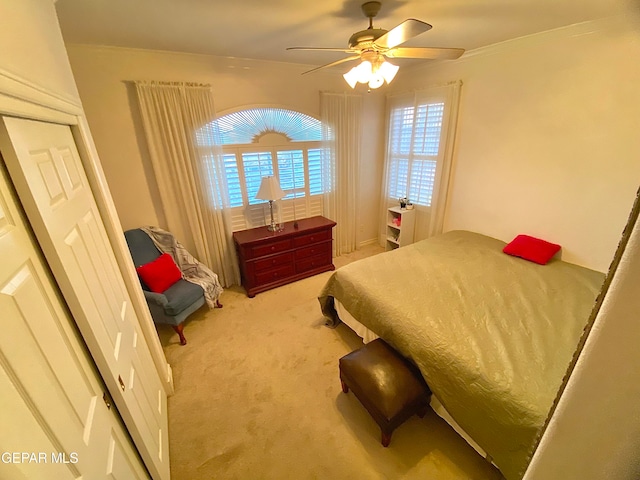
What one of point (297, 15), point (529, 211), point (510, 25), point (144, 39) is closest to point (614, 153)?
point (529, 211)

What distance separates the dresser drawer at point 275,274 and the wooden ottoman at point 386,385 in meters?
1.68

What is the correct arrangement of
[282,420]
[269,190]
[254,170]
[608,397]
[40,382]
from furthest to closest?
[254,170] < [269,190] < [282,420] < [40,382] < [608,397]

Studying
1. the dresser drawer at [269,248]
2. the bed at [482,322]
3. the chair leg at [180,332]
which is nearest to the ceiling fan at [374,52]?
the bed at [482,322]

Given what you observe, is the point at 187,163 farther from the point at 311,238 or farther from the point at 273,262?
the point at 311,238

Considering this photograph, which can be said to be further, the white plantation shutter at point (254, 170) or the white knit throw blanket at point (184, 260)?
the white plantation shutter at point (254, 170)

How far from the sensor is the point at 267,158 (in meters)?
3.25

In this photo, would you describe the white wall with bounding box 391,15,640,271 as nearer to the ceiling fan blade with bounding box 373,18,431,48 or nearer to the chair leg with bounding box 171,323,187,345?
the ceiling fan blade with bounding box 373,18,431,48

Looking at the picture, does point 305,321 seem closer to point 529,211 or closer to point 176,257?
point 176,257

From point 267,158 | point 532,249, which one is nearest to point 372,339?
point 532,249

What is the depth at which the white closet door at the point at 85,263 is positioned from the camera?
80 centimetres

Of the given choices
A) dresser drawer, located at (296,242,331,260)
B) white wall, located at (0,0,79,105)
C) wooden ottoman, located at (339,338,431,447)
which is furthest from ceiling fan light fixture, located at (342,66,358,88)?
dresser drawer, located at (296,242,331,260)

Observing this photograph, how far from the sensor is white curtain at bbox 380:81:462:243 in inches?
124

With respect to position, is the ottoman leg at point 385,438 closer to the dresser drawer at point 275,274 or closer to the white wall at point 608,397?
the white wall at point 608,397

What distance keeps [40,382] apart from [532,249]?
338cm
